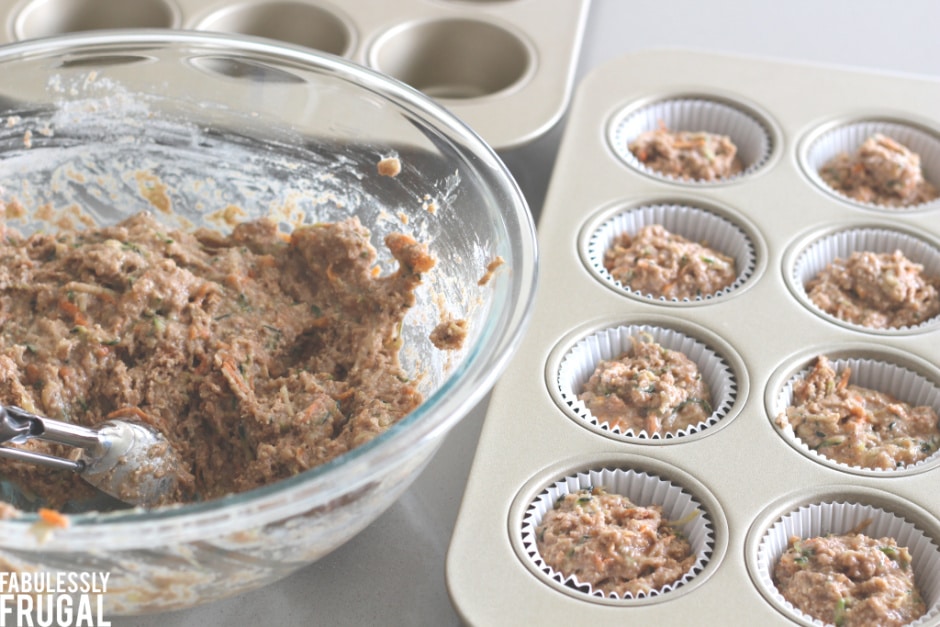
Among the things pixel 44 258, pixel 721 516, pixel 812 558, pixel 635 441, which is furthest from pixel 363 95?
pixel 812 558

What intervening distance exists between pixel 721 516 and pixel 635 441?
9.1 inches

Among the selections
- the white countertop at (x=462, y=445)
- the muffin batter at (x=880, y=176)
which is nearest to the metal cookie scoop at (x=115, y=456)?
the white countertop at (x=462, y=445)

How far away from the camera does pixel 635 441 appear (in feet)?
6.74

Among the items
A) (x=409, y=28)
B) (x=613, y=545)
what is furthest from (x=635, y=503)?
(x=409, y=28)

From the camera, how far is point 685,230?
8.58 feet

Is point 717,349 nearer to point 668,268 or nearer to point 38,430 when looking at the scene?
point 668,268

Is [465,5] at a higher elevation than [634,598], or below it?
higher

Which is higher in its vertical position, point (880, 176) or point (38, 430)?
point (880, 176)

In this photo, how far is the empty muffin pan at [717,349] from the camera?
6.03ft

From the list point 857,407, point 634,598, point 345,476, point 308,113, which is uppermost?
point 308,113

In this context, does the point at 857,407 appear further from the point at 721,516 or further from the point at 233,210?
the point at 233,210

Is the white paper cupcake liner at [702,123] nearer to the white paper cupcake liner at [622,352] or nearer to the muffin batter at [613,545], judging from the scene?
the white paper cupcake liner at [622,352]

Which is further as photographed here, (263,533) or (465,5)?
(465,5)

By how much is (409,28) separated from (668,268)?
1.18 m
